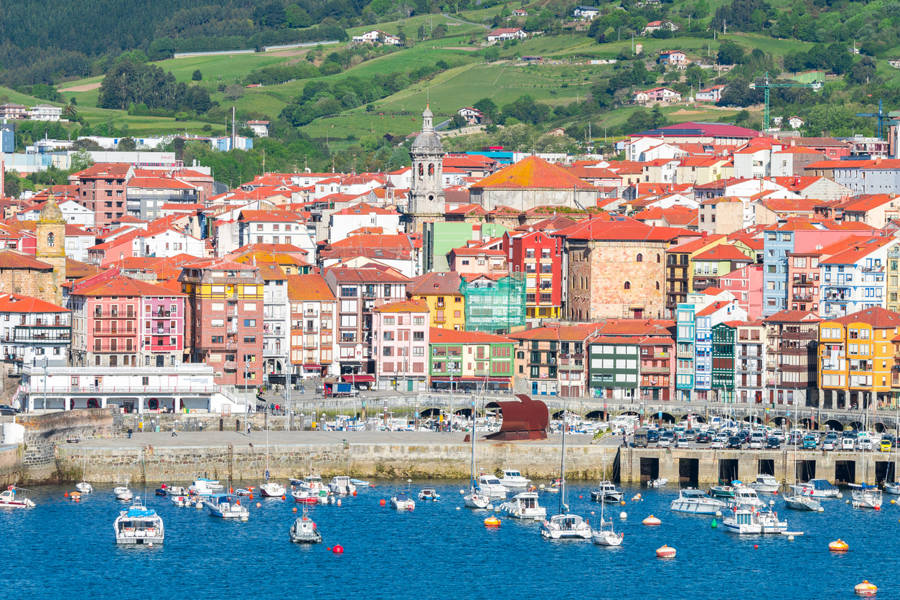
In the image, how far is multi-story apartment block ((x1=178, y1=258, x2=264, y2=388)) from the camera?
101812 mm

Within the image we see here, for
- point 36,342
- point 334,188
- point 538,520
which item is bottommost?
point 538,520

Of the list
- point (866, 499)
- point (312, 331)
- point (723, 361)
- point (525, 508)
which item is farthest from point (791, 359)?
point (525, 508)

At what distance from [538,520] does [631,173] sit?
293 feet

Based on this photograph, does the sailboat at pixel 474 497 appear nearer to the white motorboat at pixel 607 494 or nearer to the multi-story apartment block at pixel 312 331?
the white motorboat at pixel 607 494

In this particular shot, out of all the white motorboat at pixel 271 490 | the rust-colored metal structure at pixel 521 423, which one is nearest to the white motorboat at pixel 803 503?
the rust-colored metal structure at pixel 521 423

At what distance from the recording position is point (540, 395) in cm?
10562

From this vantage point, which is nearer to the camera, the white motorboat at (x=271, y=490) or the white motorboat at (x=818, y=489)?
the white motorboat at (x=271, y=490)

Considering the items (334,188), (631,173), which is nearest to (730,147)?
(631,173)

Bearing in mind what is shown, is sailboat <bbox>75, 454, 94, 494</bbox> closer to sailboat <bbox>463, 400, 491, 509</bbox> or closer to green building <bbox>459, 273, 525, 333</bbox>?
sailboat <bbox>463, 400, 491, 509</bbox>

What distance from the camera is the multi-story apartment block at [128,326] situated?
101m

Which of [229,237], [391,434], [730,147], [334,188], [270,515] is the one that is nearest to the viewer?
[270,515]

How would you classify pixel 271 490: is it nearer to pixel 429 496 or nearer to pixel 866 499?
pixel 429 496

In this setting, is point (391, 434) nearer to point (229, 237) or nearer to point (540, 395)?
point (540, 395)

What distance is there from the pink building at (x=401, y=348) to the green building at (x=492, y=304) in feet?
22.5
